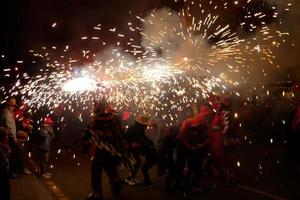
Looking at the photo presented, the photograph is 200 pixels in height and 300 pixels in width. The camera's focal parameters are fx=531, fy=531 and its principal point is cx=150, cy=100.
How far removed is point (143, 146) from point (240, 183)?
77.4 inches

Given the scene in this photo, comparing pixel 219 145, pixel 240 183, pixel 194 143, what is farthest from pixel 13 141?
pixel 240 183

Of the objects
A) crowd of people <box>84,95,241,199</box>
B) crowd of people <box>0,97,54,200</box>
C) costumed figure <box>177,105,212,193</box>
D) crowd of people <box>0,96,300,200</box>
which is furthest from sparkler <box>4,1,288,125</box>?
costumed figure <box>177,105,212,193</box>

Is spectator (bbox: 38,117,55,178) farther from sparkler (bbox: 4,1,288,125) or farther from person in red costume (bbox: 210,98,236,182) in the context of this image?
person in red costume (bbox: 210,98,236,182)

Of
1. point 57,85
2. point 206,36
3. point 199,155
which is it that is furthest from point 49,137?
point 206,36

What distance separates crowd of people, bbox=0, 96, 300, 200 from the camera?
895 centimetres

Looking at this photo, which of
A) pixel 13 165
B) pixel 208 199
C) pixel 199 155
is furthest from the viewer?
pixel 13 165

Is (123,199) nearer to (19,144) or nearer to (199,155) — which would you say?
(199,155)

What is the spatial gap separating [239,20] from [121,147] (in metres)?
6.65

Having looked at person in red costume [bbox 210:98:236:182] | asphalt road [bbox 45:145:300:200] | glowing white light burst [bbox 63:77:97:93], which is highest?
glowing white light burst [bbox 63:77:97:93]

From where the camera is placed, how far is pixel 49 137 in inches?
465

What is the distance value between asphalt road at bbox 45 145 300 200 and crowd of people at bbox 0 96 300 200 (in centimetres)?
28

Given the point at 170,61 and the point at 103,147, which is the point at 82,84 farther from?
the point at 103,147

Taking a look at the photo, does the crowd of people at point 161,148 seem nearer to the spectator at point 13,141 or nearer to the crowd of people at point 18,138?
the crowd of people at point 18,138

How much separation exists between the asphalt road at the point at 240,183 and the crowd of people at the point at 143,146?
11.2 inches
